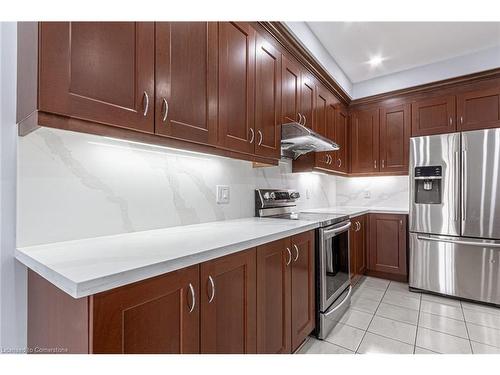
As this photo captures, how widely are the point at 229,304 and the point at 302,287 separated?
0.73 metres

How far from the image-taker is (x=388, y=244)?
3.13 meters

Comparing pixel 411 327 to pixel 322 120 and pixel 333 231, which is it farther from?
pixel 322 120

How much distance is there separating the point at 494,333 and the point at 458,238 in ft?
2.89

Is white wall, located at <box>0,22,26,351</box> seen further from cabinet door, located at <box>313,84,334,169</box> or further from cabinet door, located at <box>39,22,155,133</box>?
cabinet door, located at <box>313,84,334,169</box>

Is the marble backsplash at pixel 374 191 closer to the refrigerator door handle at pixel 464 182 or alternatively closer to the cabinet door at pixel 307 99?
the refrigerator door handle at pixel 464 182

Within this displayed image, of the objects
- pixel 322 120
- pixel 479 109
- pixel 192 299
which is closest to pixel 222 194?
pixel 192 299

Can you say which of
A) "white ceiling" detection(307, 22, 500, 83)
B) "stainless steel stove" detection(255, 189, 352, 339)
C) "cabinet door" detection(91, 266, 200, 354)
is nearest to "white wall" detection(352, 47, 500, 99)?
"white ceiling" detection(307, 22, 500, 83)

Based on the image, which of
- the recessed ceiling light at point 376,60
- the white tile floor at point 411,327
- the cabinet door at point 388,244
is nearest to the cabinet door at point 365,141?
the recessed ceiling light at point 376,60

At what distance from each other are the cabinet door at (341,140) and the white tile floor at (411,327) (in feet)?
5.15

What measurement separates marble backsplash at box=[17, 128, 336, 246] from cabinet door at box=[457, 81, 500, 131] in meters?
2.76

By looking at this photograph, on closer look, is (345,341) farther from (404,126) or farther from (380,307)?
(404,126)

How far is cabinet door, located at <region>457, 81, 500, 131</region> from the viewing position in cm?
273

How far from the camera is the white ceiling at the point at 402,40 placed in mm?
2400
